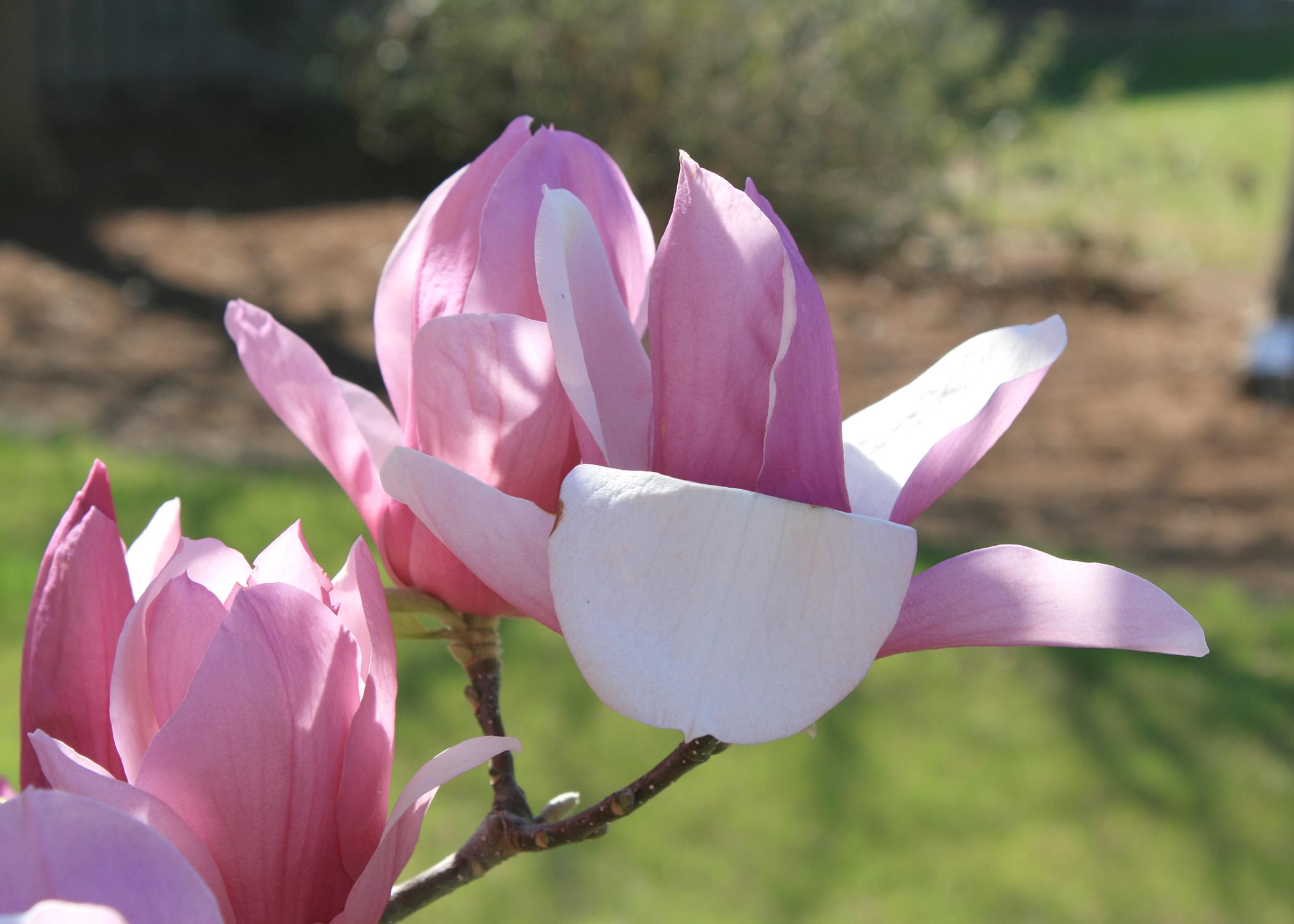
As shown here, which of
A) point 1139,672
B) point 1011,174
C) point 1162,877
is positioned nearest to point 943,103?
point 1011,174

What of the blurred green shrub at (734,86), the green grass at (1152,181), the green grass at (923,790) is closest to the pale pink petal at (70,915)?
the green grass at (923,790)

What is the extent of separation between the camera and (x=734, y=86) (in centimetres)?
703

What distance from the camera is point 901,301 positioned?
709 cm

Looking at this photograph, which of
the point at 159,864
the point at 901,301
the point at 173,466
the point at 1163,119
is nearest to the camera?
the point at 159,864

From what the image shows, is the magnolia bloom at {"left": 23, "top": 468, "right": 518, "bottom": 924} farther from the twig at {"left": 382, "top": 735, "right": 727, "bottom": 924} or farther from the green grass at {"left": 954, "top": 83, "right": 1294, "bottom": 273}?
the green grass at {"left": 954, "top": 83, "right": 1294, "bottom": 273}

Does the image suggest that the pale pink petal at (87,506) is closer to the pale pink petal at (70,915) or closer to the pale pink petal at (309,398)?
the pale pink petal at (309,398)

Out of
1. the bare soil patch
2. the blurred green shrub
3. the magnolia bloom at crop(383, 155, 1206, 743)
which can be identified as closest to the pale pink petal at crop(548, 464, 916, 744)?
the magnolia bloom at crop(383, 155, 1206, 743)

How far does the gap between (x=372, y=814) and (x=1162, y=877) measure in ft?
8.74

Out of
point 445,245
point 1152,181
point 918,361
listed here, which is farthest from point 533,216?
point 1152,181

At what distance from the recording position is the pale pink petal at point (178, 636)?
0.51 meters

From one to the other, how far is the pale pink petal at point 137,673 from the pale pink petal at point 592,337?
0.54 ft

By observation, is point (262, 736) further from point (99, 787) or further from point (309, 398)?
point (309, 398)

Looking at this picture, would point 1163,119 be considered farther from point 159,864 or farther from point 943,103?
point 159,864

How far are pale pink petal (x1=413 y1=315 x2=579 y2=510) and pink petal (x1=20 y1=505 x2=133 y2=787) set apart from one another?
0.15 meters
